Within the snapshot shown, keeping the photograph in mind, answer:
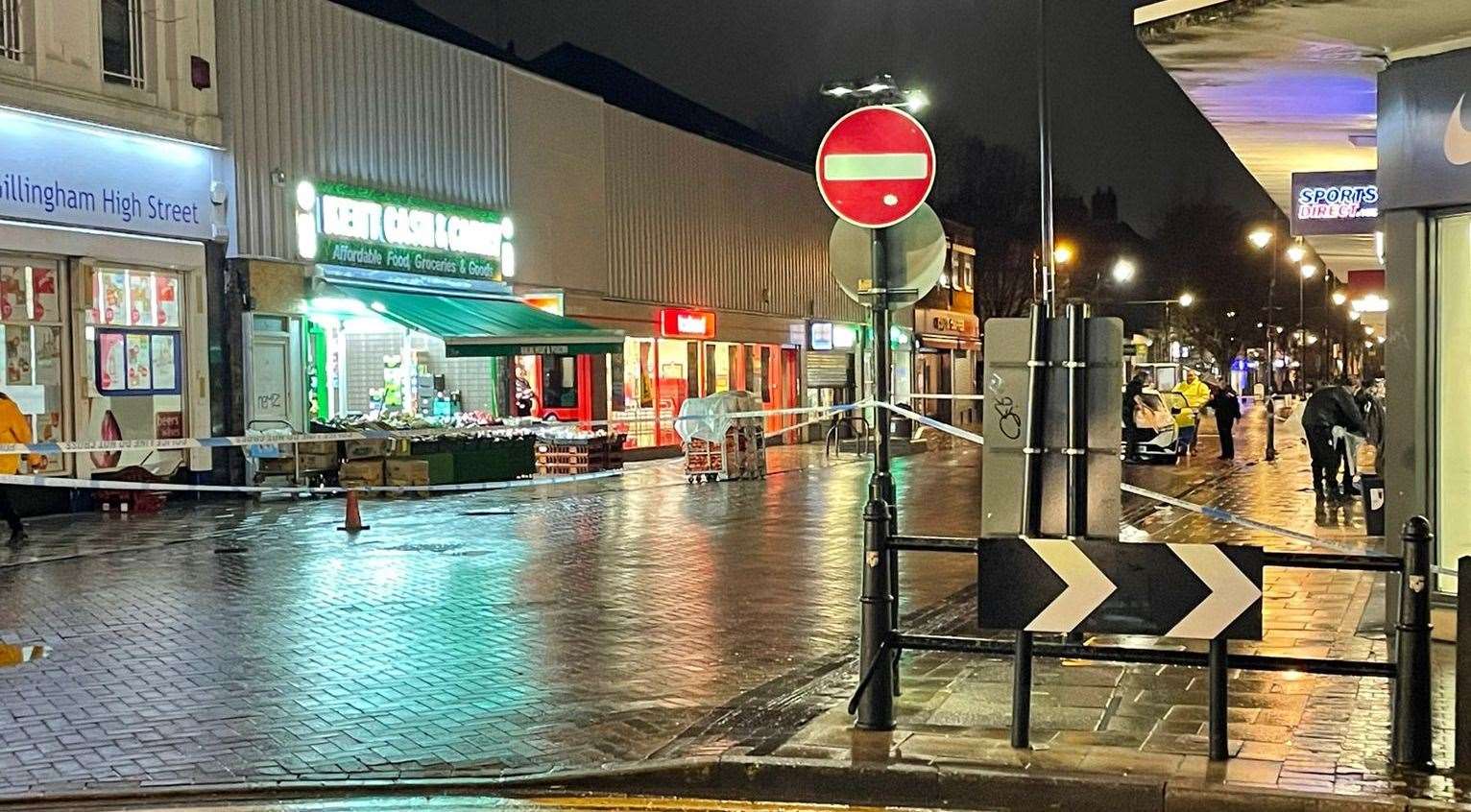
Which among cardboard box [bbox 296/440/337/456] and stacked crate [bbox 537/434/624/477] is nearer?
cardboard box [bbox 296/440/337/456]

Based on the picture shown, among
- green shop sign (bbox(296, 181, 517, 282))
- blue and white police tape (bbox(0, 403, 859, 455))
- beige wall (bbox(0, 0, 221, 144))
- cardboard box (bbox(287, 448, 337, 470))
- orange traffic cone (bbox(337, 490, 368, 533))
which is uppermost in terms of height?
beige wall (bbox(0, 0, 221, 144))

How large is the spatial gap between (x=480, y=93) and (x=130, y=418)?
10259mm

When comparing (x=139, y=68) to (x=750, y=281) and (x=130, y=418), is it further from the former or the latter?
(x=750, y=281)

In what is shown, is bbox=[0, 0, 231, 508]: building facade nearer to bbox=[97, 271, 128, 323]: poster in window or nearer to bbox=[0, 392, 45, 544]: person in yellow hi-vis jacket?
bbox=[97, 271, 128, 323]: poster in window

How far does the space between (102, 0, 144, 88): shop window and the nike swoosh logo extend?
1632 cm

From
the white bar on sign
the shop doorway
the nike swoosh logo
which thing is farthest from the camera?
the shop doorway

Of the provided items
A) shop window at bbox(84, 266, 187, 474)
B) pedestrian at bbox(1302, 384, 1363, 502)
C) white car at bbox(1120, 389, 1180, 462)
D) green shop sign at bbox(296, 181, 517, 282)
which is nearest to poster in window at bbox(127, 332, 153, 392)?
shop window at bbox(84, 266, 187, 474)

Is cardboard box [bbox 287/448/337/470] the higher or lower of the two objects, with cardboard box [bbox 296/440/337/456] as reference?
lower

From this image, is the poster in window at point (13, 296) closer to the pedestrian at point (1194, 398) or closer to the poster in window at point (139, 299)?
the poster in window at point (139, 299)

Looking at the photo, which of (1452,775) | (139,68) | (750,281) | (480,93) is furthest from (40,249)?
(750,281)

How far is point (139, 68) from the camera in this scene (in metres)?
19.4

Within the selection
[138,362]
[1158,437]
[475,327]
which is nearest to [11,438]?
[138,362]

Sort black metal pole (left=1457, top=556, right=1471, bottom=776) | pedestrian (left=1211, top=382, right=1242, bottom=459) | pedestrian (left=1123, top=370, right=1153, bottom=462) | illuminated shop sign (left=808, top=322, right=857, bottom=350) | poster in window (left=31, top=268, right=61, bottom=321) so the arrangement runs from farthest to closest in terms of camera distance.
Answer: illuminated shop sign (left=808, top=322, right=857, bottom=350) < pedestrian (left=1211, top=382, right=1242, bottom=459) < pedestrian (left=1123, top=370, right=1153, bottom=462) < poster in window (left=31, top=268, right=61, bottom=321) < black metal pole (left=1457, top=556, right=1471, bottom=776)

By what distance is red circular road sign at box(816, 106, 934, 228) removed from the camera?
8.35 meters
